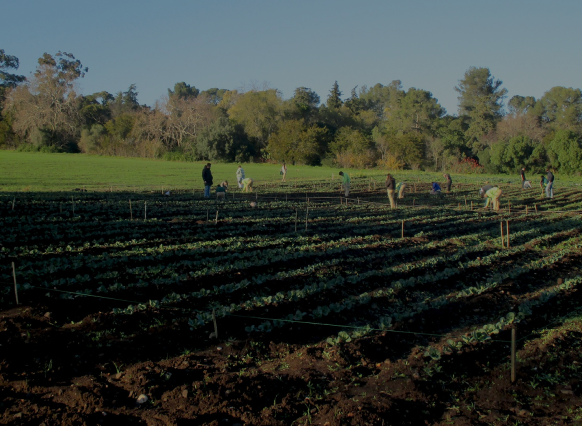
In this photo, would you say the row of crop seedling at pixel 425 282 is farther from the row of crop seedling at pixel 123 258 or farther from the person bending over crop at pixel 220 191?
the person bending over crop at pixel 220 191

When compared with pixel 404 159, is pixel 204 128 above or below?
above

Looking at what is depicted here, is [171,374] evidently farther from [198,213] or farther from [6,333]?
[198,213]

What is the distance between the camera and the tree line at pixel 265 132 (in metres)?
58.9

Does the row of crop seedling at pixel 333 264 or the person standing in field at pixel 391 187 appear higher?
the person standing in field at pixel 391 187

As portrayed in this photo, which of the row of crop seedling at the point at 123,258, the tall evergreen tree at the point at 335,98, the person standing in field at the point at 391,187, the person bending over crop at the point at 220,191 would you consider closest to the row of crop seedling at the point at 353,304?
the row of crop seedling at the point at 123,258

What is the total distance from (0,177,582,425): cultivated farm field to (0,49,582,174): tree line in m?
45.6

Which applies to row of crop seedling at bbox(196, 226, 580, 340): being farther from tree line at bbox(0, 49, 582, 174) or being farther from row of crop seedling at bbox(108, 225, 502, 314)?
tree line at bbox(0, 49, 582, 174)

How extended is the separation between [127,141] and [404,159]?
3573 centimetres

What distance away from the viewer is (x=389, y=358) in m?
5.91

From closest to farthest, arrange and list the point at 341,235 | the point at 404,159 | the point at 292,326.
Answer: the point at 292,326
the point at 341,235
the point at 404,159

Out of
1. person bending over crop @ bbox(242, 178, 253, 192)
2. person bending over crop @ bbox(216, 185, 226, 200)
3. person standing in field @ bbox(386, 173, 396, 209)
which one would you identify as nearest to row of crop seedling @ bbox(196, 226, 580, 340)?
person standing in field @ bbox(386, 173, 396, 209)

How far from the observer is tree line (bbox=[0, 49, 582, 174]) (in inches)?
2319

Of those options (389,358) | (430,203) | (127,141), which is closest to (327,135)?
(127,141)

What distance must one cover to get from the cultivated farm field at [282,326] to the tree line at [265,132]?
1794 inches
